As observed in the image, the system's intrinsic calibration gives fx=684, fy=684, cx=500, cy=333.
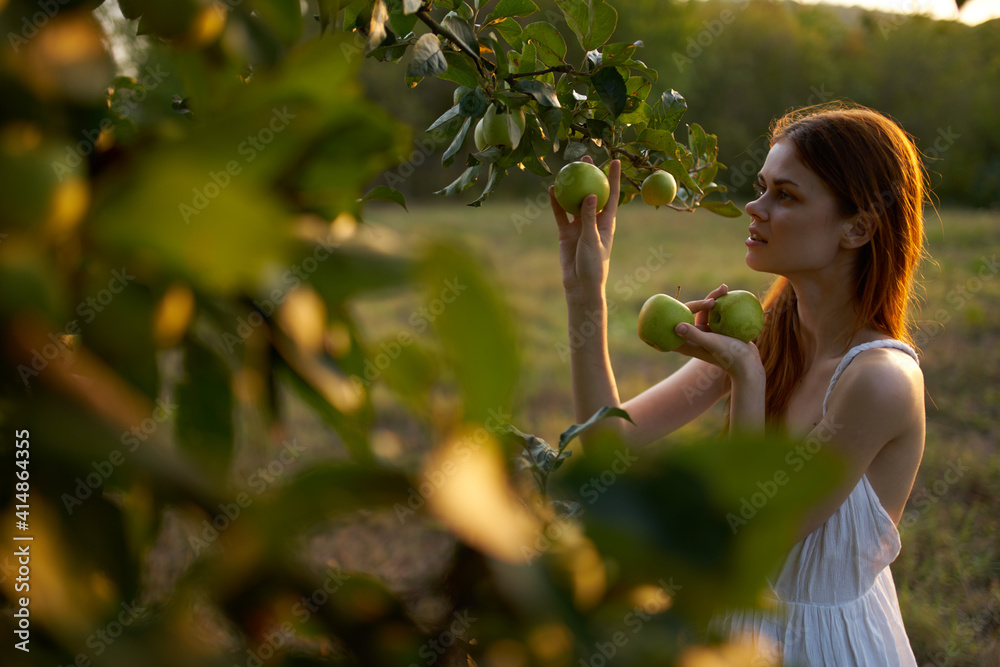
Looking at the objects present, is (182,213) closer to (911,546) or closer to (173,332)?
(173,332)

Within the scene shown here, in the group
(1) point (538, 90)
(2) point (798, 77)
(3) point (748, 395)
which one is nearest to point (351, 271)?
(1) point (538, 90)

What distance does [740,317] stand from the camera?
1.14 m

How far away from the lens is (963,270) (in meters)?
5.33

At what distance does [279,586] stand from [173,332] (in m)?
0.07

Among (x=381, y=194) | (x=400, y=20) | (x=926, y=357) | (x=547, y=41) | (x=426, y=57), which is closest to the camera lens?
(x=381, y=194)

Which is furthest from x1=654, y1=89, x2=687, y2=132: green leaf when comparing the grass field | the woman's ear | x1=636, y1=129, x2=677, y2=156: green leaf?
the woman's ear

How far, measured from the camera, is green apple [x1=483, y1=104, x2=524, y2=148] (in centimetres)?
71

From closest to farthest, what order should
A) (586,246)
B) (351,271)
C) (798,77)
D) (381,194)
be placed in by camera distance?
(351,271) < (381,194) < (586,246) < (798,77)

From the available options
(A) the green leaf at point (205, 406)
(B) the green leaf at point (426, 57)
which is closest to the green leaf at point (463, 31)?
(B) the green leaf at point (426, 57)

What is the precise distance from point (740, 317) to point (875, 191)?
32 centimetres

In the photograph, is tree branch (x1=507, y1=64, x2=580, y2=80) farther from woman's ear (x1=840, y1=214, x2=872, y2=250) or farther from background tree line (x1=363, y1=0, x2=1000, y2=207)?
background tree line (x1=363, y1=0, x2=1000, y2=207)

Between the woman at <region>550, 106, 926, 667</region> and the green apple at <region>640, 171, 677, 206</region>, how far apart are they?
0.27ft

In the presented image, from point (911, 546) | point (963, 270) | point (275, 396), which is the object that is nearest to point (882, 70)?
point (963, 270)

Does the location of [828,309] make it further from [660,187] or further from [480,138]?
[480,138]
